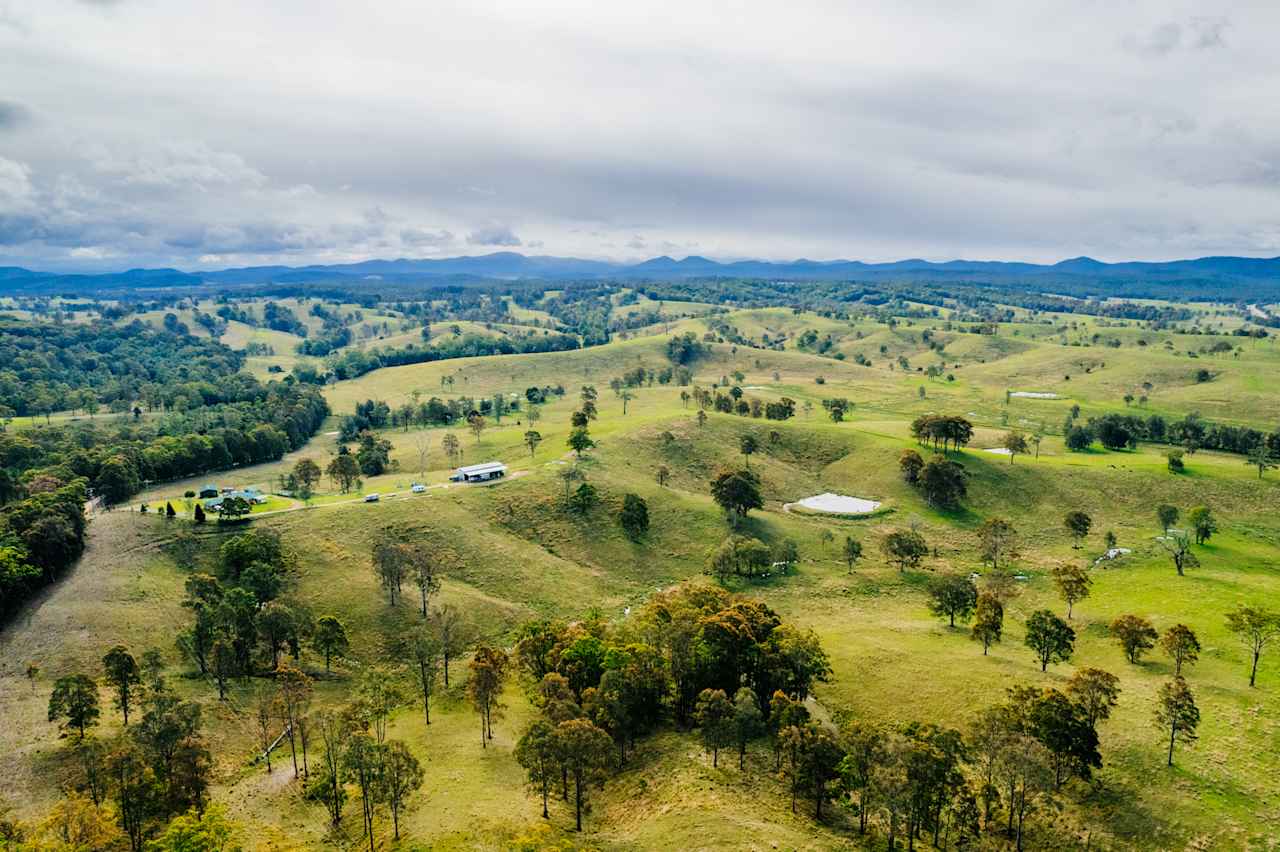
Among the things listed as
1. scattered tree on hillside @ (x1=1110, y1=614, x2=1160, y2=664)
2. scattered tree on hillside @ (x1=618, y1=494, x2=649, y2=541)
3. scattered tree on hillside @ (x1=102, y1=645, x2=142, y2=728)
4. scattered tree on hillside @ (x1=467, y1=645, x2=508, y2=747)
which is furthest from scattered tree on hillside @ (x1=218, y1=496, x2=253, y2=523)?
scattered tree on hillside @ (x1=1110, y1=614, x2=1160, y2=664)

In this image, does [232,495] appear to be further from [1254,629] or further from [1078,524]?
[1078,524]

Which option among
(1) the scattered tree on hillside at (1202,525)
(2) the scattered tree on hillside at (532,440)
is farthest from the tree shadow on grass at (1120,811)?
(2) the scattered tree on hillside at (532,440)

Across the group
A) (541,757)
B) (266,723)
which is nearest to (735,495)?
(541,757)

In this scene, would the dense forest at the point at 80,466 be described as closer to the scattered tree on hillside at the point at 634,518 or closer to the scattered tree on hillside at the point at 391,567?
the scattered tree on hillside at the point at 391,567

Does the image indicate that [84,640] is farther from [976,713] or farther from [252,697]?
[976,713]

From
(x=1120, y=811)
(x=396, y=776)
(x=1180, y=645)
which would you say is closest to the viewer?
(x=396, y=776)

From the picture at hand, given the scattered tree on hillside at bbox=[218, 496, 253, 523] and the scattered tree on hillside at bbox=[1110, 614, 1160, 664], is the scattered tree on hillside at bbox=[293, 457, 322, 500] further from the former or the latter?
the scattered tree on hillside at bbox=[1110, 614, 1160, 664]

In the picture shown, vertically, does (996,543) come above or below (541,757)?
above
